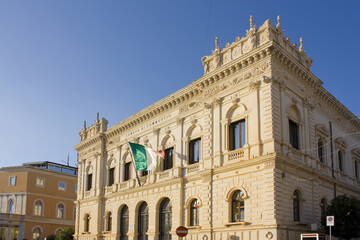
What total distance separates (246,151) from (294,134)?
3.50 meters

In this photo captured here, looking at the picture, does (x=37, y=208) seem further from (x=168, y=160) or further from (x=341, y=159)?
(x=341, y=159)

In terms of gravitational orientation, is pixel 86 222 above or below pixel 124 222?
below

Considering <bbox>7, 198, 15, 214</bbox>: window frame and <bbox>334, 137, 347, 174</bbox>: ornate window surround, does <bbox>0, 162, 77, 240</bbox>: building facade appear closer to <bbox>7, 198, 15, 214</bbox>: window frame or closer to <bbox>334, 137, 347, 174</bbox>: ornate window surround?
<bbox>7, 198, 15, 214</bbox>: window frame

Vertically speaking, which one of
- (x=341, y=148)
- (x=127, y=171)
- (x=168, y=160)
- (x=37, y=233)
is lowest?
(x=37, y=233)

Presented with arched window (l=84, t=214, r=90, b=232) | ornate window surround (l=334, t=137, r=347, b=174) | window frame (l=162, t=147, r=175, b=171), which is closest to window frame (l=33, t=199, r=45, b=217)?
arched window (l=84, t=214, r=90, b=232)

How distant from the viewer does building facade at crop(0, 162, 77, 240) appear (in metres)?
51.9

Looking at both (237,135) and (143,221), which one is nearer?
(237,135)

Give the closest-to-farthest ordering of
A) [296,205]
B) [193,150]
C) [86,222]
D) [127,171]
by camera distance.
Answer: [296,205] < [193,150] < [127,171] < [86,222]

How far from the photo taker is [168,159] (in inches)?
1192

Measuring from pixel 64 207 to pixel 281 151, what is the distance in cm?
4195

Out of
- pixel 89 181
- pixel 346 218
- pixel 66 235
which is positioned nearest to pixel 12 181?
pixel 66 235

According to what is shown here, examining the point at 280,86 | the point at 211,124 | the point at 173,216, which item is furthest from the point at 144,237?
the point at 280,86

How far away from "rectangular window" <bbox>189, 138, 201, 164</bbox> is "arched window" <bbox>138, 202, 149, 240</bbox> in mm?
5901

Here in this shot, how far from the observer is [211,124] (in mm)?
26109
